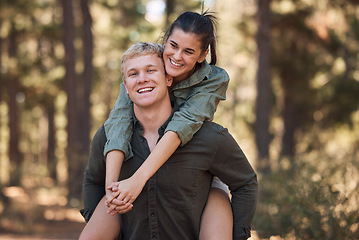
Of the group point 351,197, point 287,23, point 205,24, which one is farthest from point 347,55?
point 205,24

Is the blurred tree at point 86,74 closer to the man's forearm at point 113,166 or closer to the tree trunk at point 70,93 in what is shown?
the tree trunk at point 70,93

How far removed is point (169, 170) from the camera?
281cm

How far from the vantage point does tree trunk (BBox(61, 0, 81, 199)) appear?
1584 centimetres

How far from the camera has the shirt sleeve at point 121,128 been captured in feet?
9.07

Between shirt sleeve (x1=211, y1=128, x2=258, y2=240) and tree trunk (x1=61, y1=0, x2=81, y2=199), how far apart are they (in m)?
13.1

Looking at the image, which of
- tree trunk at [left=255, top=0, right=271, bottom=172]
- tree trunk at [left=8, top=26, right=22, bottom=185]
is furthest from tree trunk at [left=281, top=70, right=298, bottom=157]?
tree trunk at [left=8, top=26, right=22, bottom=185]

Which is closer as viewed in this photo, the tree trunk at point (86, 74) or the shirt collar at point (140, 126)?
the shirt collar at point (140, 126)

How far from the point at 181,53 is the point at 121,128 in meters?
0.61

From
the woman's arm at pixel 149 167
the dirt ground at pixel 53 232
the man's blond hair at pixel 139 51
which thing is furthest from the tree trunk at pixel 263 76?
the woman's arm at pixel 149 167

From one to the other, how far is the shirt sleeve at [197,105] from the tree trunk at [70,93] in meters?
13.0

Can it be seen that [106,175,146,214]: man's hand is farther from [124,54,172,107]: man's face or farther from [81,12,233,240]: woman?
[124,54,172,107]: man's face

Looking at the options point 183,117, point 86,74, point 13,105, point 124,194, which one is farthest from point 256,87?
point 13,105

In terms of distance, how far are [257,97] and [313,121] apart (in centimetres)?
783

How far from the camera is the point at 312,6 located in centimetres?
1708
